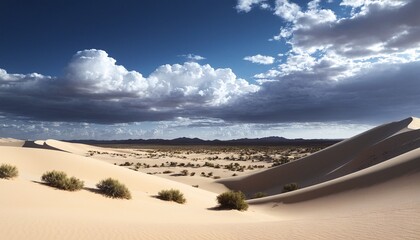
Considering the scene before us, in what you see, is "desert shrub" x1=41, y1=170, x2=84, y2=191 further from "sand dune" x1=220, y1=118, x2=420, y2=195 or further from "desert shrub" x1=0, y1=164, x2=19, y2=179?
"sand dune" x1=220, y1=118, x2=420, y2=195

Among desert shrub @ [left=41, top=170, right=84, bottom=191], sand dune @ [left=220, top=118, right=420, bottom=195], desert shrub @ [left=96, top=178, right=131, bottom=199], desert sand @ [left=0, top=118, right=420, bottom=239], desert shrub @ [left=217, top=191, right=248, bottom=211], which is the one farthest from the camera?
sand dune @ [left=220, top=118, right=420, bottom=195]

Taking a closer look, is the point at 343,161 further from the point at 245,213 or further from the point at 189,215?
the point at 189,215

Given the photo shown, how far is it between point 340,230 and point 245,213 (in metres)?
6.42

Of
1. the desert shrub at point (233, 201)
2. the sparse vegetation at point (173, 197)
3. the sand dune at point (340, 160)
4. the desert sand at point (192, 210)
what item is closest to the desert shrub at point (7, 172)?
the desert sand at point (192, 210)

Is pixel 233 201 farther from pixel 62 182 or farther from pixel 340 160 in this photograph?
pixel 340 160

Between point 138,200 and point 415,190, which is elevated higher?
point 415,190

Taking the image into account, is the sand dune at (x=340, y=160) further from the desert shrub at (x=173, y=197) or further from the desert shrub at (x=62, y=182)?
the desert shrub at (x=62, y=182)

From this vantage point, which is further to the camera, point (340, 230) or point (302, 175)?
point (302, 175)

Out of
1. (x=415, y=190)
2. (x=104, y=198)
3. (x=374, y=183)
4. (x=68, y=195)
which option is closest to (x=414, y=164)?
(x=374, y=183)

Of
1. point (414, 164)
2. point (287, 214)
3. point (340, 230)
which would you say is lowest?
point (287, 214)

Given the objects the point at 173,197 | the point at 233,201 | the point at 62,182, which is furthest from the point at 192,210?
the point at 62,182

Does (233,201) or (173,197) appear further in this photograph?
(173,197)

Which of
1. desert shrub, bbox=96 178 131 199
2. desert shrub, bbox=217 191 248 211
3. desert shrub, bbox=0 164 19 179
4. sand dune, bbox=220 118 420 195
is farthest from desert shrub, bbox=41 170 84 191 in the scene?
sand dune, bbox=220 118 420 195

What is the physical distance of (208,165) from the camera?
4447 centimetres
